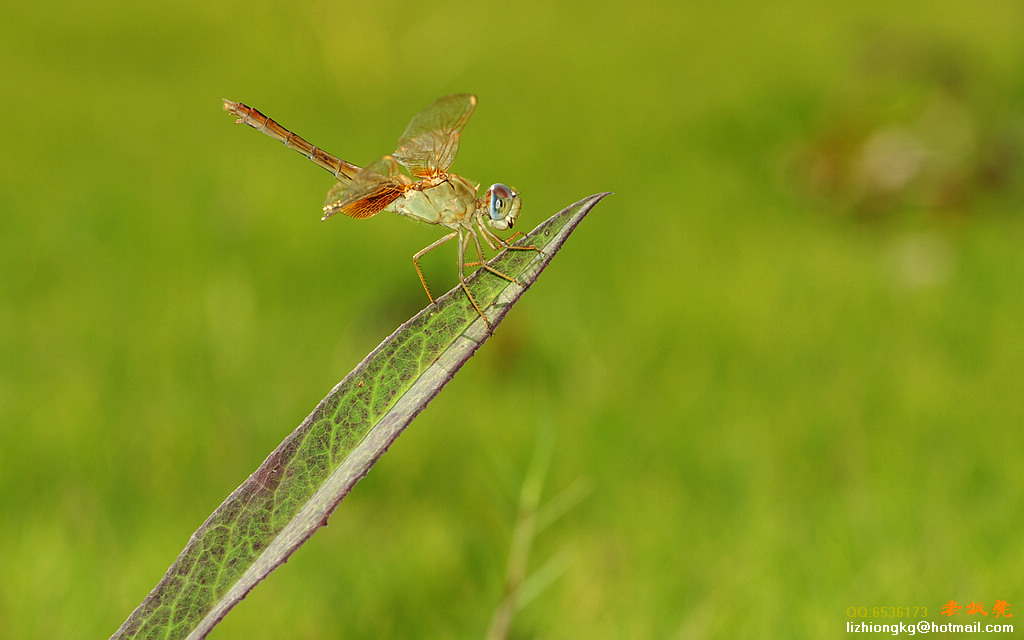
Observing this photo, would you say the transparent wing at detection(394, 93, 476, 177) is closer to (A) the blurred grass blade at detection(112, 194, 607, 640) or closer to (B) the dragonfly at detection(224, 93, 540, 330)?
(B) the dragonfly at detection(224, 93, 540, 330)

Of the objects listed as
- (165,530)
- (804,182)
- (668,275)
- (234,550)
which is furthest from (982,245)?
(234,550)

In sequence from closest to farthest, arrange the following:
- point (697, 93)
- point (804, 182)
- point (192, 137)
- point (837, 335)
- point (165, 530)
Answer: point (165, 530) < point (837, 335) < point (804, 182) < point (192, 137) < point (697, 93)

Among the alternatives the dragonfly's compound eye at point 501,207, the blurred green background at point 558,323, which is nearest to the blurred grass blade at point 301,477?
the blurred green background at point 558,323

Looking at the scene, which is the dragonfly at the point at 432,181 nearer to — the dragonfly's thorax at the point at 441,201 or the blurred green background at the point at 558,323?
the dragonfly's thorax at the point at 441,201

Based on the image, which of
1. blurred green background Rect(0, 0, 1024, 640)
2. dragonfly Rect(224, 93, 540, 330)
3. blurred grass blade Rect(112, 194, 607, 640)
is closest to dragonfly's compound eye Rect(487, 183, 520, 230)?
dragonfly Rect(224, 93, 540, 330)

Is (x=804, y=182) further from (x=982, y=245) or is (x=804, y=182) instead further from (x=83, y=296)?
(x=83, y=296)

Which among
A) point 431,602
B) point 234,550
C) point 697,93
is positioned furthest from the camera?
point 697,93
